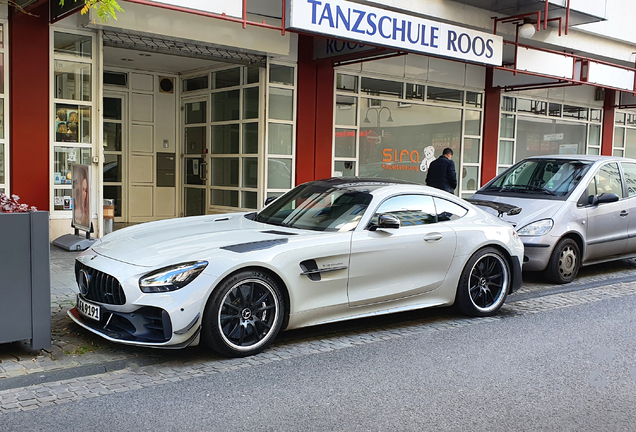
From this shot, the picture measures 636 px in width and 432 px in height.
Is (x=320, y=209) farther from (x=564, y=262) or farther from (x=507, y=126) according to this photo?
(x=507, y=126)

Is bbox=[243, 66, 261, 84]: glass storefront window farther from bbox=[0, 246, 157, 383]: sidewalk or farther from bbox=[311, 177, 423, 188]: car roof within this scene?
bbox=[0, 246, 157, 383]: sidewalk

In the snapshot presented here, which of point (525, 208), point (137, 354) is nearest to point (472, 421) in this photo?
point (137, 354)

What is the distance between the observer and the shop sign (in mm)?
9883

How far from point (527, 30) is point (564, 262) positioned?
288 inches

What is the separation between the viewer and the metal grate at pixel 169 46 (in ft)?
34.2

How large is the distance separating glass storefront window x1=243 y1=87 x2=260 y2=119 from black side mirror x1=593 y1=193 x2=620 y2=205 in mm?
6518

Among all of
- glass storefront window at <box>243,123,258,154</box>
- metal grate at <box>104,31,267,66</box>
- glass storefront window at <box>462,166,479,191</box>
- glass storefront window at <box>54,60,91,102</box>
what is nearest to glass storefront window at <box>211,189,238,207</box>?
glass storefront window at <box>243,123,258,154</box>

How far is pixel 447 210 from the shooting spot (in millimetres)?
6793

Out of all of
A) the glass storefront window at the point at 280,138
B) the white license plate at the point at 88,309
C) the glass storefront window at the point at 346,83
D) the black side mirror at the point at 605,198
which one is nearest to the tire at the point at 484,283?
the black side mirror at the point at 605,198

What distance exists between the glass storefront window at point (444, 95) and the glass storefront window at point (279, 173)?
442cm

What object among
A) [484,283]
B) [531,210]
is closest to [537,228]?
[531,210]

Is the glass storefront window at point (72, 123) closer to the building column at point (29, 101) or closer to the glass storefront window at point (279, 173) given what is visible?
the building column at point (29, 101)

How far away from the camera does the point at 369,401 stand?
14.4ft

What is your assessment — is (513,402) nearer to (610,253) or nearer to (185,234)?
(185,234)
